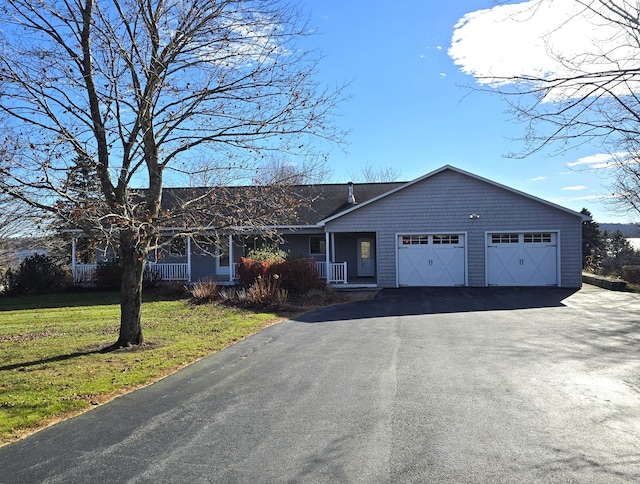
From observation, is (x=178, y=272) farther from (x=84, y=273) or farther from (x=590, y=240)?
(x=590, y=240)

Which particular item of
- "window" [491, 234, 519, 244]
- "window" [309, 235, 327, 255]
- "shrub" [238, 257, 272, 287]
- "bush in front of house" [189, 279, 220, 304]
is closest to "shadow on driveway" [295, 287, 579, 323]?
"window" [491, 234, 519, 244]

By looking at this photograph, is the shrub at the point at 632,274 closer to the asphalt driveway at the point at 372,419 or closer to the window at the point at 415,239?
the window at the point at 415,239

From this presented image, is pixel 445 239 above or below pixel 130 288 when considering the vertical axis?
above

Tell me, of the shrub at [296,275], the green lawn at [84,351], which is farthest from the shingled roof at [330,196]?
the green lawn at [84,351]

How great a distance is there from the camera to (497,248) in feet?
67.6

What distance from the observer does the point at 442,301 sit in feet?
53.7

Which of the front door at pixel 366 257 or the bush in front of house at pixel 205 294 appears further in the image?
the front door at pixel 366 257

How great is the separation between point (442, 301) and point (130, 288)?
10.6m

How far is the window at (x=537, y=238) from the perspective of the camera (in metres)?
20.3

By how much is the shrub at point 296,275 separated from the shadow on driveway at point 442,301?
202 centimetres

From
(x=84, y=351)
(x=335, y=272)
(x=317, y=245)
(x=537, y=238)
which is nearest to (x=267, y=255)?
(x=335, y=272)

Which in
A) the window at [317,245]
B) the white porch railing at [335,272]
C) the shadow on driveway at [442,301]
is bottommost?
the shadow on driveway at [442,301]

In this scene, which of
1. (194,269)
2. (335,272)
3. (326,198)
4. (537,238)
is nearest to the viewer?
(537,238)

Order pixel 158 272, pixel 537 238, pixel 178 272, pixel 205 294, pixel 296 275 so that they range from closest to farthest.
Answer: pixel 205 294, pixel 296 275, pixel 537 238, pixel 158 272, pixel 178 272
